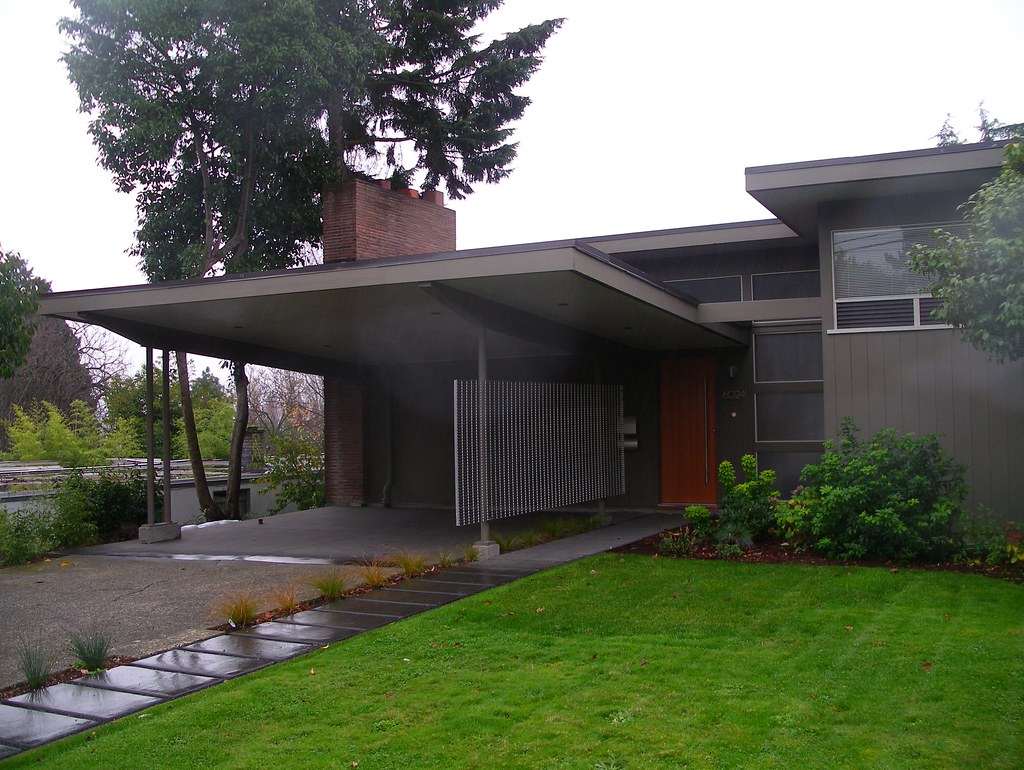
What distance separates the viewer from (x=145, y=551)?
39.4 feet

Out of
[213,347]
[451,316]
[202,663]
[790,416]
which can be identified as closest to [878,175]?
[451,316]

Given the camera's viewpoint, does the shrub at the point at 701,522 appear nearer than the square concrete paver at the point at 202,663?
No

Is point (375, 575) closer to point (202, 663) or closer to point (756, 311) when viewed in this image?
point (202, 663)

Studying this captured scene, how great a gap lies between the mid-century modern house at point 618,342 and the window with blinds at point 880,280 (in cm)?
2

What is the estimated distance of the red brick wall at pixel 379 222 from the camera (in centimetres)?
1511

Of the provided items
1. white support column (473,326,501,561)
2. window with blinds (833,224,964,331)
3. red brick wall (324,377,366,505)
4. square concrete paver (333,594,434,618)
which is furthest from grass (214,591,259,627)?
red brick wall (324,377,366,505)

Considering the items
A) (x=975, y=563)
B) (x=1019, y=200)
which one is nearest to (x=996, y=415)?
(x=975, y=563)

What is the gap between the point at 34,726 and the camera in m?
5.12

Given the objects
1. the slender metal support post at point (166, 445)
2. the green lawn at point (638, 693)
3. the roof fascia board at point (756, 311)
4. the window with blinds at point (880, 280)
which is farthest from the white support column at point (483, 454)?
the slender metal support post at point (166, 445)

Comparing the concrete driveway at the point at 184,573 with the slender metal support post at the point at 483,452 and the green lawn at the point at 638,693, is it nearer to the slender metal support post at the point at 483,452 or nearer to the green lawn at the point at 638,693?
the slender metal support post at the point at 483,452

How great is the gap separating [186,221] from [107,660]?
13587 mm

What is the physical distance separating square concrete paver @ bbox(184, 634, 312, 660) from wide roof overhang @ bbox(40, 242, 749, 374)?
3.90 meters

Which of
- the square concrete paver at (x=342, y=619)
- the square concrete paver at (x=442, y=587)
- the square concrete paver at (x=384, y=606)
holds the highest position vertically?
the square concrete paver at (x=442, y=587)

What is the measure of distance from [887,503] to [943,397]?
1.90 meters
